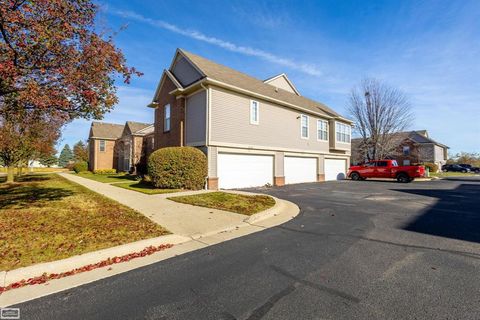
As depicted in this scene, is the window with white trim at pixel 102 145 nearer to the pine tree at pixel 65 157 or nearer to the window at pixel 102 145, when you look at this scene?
the window at pixel 102 145

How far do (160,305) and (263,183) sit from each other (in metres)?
13.9

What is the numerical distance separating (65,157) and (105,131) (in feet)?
206

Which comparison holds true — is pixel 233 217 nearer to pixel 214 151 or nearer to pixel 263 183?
pixel 214 151

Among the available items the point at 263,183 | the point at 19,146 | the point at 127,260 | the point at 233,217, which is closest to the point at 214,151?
the point at 263,183

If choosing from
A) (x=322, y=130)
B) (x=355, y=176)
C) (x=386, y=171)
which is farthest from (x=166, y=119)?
(x=386, y=171)

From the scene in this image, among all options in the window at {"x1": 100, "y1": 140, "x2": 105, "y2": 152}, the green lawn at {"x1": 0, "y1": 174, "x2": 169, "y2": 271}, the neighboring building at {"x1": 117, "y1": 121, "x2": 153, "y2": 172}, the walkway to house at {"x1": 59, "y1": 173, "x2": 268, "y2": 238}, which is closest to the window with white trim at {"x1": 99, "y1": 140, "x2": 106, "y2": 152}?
the window at {"x1": 100, "y1": 140, "x2": 105, "y2": 152}

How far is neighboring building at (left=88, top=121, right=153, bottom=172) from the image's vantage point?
2731 cm

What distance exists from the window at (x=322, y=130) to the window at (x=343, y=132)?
1.51 m

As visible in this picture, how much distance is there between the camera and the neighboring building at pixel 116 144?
89.6ft

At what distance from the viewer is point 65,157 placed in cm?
8281

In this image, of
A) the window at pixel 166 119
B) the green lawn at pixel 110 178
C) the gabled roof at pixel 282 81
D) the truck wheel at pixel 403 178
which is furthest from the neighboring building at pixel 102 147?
the truck wheel at pixel 403 178

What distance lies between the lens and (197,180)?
13.2m

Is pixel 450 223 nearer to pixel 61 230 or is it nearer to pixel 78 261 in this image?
pixel 78 261

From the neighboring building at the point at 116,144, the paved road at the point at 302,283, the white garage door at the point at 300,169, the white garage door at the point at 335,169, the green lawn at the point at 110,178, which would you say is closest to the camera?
the paved road at the point at 302,283
